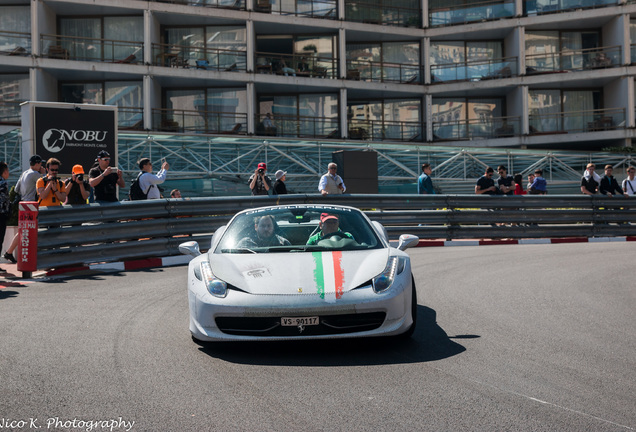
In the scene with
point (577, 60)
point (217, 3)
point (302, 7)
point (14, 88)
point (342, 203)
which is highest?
point (302, 7)

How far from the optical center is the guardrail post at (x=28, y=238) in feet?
35.4

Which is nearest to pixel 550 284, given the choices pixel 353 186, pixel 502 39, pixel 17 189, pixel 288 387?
pixel 288 387

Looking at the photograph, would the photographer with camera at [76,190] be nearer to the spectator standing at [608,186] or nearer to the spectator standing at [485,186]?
the spectator standing at [485,186]

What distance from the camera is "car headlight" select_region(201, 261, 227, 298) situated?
5.90 metres

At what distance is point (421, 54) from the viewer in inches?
1492

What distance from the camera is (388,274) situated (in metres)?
6.08

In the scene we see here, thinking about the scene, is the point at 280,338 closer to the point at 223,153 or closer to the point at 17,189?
the point at 17,189

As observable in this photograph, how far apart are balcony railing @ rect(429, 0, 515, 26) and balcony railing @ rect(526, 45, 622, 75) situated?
110 inches

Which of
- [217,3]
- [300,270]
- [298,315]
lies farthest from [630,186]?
[217,3]

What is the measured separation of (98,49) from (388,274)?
98.3ft

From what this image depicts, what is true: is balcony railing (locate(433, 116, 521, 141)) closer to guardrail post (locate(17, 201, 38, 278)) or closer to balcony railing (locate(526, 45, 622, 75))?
balcony railing (locate(526, 45, 622, 75))

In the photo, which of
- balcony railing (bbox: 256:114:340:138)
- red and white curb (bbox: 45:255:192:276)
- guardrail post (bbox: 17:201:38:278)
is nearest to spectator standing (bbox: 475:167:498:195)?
red and white curb (bbox: 45:255:192:276)

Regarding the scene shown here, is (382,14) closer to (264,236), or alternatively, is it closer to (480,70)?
(480,70)

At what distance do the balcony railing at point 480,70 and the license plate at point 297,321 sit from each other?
32.7 m
